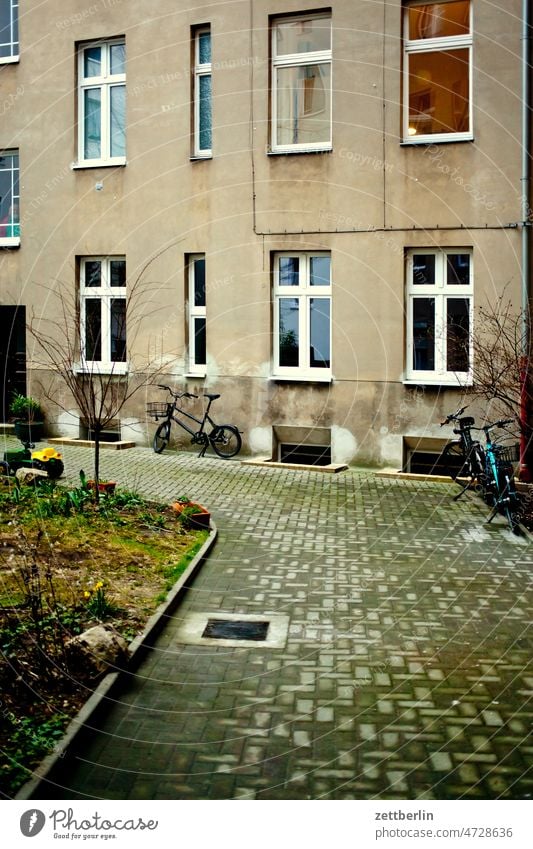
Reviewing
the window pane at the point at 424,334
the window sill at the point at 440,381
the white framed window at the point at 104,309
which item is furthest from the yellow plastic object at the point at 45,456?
the window pane at the point at 424,334

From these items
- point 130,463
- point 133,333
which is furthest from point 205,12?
point 130,463

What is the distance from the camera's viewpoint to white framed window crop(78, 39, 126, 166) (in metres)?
19.5

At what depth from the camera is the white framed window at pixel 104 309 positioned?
781 inches

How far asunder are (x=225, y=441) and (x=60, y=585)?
9030 millimetres

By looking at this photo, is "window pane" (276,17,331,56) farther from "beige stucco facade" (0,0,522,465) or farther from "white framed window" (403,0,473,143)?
"white framed window" (403,0,473,143)

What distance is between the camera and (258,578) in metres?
10.2

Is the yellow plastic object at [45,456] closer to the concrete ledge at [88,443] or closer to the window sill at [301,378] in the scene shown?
the concrete ledge at [88,443]

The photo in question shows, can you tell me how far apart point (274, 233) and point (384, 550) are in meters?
8.14

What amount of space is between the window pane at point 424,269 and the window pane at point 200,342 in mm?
4202

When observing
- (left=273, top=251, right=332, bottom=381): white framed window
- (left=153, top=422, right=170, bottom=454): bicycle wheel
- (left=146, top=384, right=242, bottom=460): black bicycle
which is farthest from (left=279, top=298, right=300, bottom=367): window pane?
(left=153, top=422, right=170, bottom=454): bicycle wheel

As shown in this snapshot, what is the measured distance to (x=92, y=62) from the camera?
1980cm

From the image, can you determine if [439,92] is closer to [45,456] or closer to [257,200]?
[257,200]

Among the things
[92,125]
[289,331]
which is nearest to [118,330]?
[289,331]

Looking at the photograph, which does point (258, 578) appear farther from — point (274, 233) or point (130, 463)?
point (274, 233)
